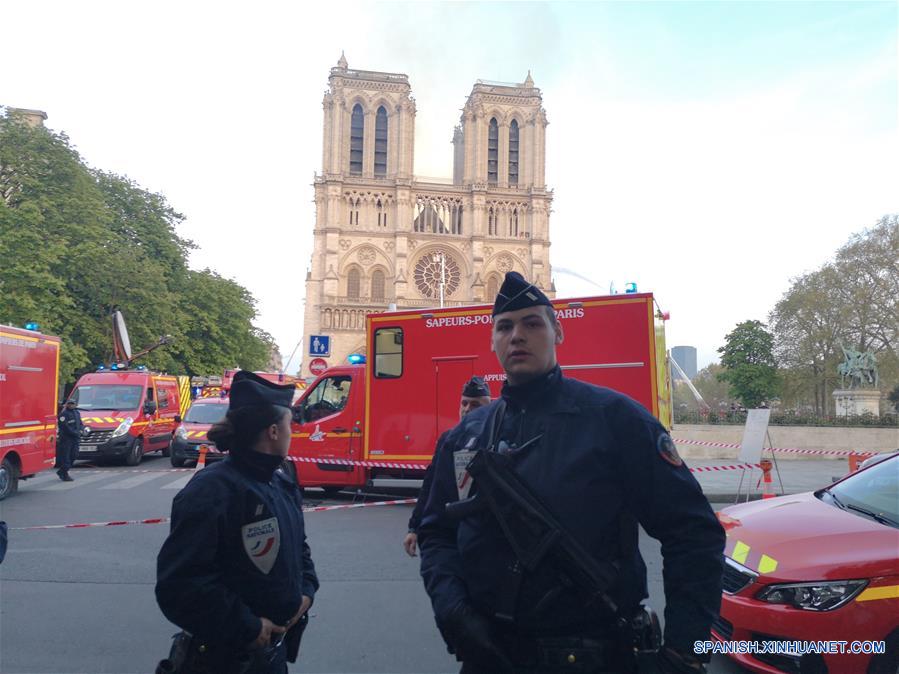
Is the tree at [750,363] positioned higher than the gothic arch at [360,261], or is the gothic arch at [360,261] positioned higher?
the gothic arch at [360,261]

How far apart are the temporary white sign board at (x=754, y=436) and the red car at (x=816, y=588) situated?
7524 millimetres

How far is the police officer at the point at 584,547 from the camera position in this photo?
195 centimetres

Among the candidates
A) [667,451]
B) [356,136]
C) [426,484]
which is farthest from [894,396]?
[356,136]

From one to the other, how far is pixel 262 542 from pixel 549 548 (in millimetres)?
1105

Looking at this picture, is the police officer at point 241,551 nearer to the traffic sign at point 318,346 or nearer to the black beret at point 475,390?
the black beret at point 475,390

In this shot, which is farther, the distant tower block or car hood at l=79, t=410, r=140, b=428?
the distant tower block

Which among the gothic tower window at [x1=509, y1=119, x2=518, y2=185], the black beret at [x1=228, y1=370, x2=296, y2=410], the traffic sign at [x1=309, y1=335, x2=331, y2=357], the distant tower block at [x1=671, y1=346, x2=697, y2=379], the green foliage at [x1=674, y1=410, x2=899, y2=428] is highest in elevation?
the gothic tower window at [x1=509, y1=119, x2=518, y2=185]

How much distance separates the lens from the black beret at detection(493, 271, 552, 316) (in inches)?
A: 93.2

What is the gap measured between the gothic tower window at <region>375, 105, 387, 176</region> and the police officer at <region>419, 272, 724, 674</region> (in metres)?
66.0

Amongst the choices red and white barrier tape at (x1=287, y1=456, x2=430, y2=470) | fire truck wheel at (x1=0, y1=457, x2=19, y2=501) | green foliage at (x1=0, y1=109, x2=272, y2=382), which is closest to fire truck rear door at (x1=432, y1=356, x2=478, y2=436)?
red and white barrier tape at (x1=287, y1=456, x2=430, y2=470)

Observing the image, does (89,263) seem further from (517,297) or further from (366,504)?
(517,297)

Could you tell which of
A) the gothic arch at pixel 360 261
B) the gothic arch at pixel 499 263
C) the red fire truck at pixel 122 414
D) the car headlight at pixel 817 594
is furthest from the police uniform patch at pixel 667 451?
the gothic arch at pixel 499 263

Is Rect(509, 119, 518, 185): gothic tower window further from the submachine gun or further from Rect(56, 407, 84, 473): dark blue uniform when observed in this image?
the submachine gun

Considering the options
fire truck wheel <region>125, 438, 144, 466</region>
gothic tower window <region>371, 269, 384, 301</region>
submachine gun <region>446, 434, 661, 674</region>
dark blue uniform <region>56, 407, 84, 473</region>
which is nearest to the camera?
submachine gun <region>446, 434, 661, 674</region>
